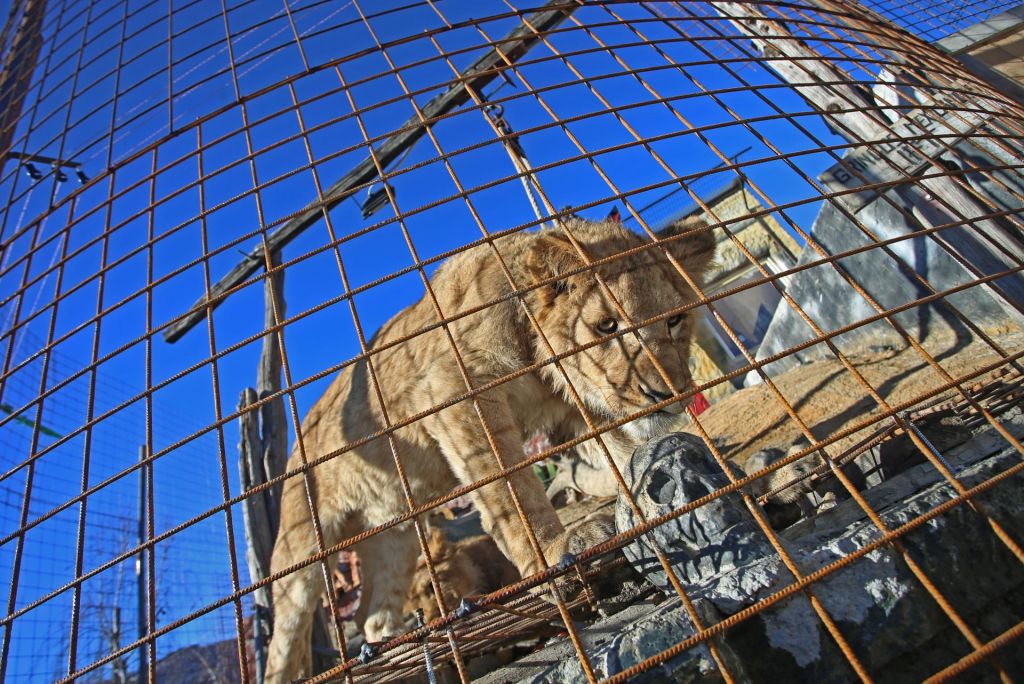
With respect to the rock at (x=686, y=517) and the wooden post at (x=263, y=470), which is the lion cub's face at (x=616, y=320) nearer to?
the rock at (x=686, y=517)

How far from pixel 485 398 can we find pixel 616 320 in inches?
36.9

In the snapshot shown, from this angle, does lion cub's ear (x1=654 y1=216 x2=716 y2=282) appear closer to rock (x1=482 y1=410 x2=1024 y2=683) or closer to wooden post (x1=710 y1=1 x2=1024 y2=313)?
wooden post (x1=710 y1=1 x2=1024 y2=313)

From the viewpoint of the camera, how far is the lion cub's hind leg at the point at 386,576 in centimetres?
486

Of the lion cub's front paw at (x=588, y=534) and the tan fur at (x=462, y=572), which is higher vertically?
the tan fur at (x=462, y=572)

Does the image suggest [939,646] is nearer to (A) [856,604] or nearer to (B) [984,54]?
(A) [856,604]

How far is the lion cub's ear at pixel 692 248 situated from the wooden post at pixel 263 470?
14.6 feet

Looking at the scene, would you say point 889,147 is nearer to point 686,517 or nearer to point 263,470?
point 686,517

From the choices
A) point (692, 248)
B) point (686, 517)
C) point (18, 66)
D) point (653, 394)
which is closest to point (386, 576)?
point (653, 394)

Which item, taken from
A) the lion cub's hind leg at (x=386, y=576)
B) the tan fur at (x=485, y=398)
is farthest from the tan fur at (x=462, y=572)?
the tan fur at (x=485, y=398)

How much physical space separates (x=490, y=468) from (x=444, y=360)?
0.79 metres

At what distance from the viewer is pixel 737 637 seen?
1.34 metres

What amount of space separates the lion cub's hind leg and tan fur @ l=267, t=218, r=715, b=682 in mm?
11

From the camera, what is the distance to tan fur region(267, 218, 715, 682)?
3113mm

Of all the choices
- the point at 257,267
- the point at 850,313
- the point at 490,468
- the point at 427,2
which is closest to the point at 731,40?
the point at 427,2
